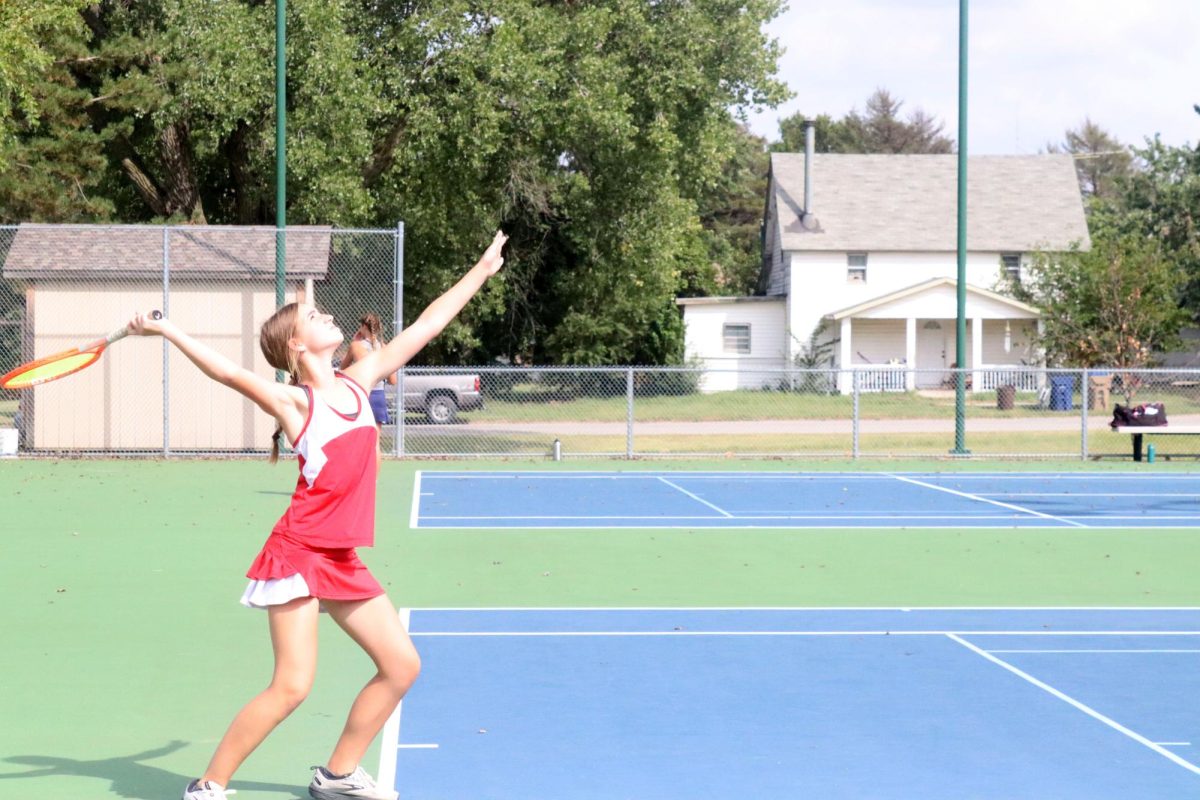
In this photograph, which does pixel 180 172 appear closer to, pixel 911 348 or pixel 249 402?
pixel 249 402

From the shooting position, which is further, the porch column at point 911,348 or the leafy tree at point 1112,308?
the porch column at point 911,348

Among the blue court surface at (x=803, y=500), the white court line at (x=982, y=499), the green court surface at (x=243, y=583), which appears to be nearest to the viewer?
the green court surface at (x=243, y=583)

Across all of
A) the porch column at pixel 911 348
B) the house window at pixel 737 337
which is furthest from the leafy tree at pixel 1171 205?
the house window at pixel 737 337

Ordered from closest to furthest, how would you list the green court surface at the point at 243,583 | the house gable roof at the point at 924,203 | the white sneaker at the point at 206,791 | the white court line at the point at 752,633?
the white sneaker at the point at 206,791
the green court surface at the point at 243,583
the white court line at the point at 752,633
the house gable roof at the point at 924,203

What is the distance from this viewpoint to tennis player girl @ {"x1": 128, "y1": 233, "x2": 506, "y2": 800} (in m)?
5.23

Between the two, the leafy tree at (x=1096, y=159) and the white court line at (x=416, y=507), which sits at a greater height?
the leafy tree at (x=1096, y=159)

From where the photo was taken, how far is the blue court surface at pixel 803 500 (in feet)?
52.6

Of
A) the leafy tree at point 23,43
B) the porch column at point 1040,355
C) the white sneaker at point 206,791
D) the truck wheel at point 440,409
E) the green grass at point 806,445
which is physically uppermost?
the leafy tree at point 23,43

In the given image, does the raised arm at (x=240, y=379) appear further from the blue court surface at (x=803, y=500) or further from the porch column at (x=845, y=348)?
the porch column at (x=845, y=348)

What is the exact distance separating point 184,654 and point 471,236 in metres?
26.2

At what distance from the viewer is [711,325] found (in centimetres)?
5162

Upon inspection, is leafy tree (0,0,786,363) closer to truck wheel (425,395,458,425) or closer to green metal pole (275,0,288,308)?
green metal pole (275,0,288,308)

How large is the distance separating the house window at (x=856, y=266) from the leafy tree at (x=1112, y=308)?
384 inches

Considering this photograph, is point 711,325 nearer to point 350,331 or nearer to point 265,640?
point 350,331
